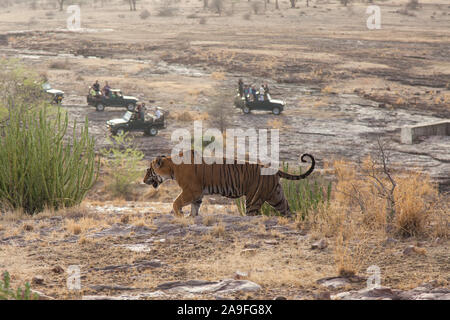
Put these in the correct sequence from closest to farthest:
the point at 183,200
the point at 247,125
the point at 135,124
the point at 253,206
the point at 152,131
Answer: the point at 183,200 < the point at 253,206 < the point at 135,124 < the point at 152,131 < the point at 247,125

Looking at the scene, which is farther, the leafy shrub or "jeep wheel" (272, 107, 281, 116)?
"jeep wheel" (272, 107, 281, 116)

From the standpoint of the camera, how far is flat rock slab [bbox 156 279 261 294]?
259 inches

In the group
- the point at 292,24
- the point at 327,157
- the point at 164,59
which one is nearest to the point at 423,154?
the point at 327,157

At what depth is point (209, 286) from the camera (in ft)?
22.1

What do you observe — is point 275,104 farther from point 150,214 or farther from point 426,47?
point 426,47

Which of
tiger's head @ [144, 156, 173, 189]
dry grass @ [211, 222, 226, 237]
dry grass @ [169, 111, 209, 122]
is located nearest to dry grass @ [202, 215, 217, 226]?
dry grass @ [211, 222, 226, 237]

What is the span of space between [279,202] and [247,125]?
16.8m

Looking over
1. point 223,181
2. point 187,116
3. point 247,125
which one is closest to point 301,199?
point 223,181

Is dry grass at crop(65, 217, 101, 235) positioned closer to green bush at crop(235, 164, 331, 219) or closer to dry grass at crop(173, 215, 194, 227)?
dry grass at crop(173, 215, 194, 227)

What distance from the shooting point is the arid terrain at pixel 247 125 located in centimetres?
733

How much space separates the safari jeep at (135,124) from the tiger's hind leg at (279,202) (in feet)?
47.1

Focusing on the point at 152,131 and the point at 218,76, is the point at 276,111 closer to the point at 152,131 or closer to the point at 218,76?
the point at 152,131

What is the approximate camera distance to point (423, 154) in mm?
21781

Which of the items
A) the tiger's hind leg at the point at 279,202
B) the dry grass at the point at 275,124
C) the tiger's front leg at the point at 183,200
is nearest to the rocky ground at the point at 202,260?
the tiger's front leg at the point at 183,200
